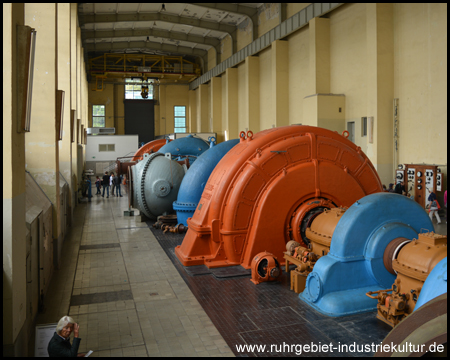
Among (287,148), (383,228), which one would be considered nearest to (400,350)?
(383,228)

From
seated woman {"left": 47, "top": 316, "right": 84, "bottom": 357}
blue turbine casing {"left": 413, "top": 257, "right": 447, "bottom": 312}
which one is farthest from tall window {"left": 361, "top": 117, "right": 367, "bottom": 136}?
seated woman {"left": 47, "top": 316, "right": 84, "bottom": 357}

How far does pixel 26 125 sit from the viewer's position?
4156 millimetres

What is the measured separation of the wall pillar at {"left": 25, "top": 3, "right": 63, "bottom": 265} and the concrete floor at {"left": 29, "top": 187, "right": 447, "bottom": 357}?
1.12 metres

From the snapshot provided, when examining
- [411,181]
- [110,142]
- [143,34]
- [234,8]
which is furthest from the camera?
[143,34]

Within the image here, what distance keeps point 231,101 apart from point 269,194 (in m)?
21.7

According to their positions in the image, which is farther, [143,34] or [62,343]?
[143,34]

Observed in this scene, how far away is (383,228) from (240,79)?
2322cm

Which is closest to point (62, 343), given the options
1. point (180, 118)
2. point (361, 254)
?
point (361, 254)

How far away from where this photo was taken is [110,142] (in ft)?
81.5

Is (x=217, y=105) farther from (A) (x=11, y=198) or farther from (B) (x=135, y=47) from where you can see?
(A) (x=11, y=198)

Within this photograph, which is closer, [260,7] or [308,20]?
[308,20]

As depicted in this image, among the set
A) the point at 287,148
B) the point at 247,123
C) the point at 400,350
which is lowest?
the point at 400,350

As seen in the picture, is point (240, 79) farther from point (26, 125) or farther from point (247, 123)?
point (26, 125)

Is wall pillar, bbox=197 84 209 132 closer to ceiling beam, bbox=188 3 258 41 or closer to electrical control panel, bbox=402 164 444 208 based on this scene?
ceiling beam, bbox=188 3 258 41
